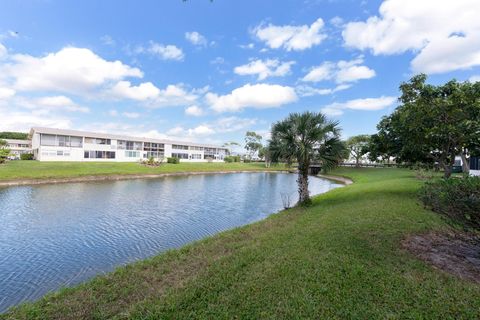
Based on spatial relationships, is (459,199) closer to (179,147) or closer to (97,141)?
(97,141)

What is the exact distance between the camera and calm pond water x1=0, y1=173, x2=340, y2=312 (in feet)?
22.8

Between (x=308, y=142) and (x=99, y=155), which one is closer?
(x=308, y=142)

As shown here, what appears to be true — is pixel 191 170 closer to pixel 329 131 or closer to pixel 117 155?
pixel 117 155

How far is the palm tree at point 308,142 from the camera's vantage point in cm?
1298

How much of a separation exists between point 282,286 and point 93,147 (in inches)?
1952

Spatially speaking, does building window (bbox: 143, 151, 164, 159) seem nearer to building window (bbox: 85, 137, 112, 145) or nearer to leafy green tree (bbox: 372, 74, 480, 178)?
building window (bbox: 85, 137, 112, 145)

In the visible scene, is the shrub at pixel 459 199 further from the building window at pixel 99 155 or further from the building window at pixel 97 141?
the building window at pixel 97 141

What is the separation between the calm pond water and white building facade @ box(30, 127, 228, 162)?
24.2 meters

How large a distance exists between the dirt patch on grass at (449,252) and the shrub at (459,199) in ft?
3.50

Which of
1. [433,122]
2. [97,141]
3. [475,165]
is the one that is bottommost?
[475,165]

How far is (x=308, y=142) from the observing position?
13.2 meters

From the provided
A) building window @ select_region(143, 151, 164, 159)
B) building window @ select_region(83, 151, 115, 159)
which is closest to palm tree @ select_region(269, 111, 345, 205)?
building window @ select_region(83, 151, 115, 159)

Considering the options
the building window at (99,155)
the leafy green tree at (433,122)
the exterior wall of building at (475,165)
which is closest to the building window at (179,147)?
the building window at (99,155)

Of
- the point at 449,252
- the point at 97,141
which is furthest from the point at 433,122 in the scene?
the point at 97,141
